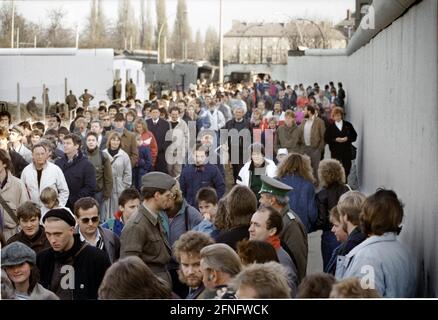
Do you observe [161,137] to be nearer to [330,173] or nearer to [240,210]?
[330,173]

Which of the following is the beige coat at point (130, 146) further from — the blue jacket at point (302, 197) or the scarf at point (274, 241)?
the scarf at point (274, 241)

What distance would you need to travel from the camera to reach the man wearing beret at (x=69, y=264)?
4.80 meters

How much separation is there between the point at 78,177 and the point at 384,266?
14.4 feet

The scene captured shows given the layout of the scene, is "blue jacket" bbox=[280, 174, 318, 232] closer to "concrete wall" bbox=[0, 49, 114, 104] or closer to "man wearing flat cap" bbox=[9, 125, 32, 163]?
"concrete wall" bbox=[0, 49, 114, 104]

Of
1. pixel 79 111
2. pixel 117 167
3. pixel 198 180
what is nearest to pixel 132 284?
pixel 198 180

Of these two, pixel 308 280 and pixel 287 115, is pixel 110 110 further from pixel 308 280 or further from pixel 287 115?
pixel 308 280

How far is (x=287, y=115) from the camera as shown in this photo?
11.8 m

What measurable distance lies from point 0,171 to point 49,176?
2.17 ft

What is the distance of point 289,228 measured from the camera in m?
5.72

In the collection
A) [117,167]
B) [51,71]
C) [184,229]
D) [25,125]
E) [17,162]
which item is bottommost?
[184,229]

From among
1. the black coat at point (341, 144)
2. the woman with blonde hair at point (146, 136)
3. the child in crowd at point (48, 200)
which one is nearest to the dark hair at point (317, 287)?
the child in crowd at point (48, 200)

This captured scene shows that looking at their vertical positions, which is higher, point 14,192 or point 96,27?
point 96,27

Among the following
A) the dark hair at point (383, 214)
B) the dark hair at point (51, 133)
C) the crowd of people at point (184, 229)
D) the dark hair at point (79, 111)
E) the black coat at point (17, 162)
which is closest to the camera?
the crowd of people at point (184, 229)

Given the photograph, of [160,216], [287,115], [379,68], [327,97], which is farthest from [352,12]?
[160,216]
